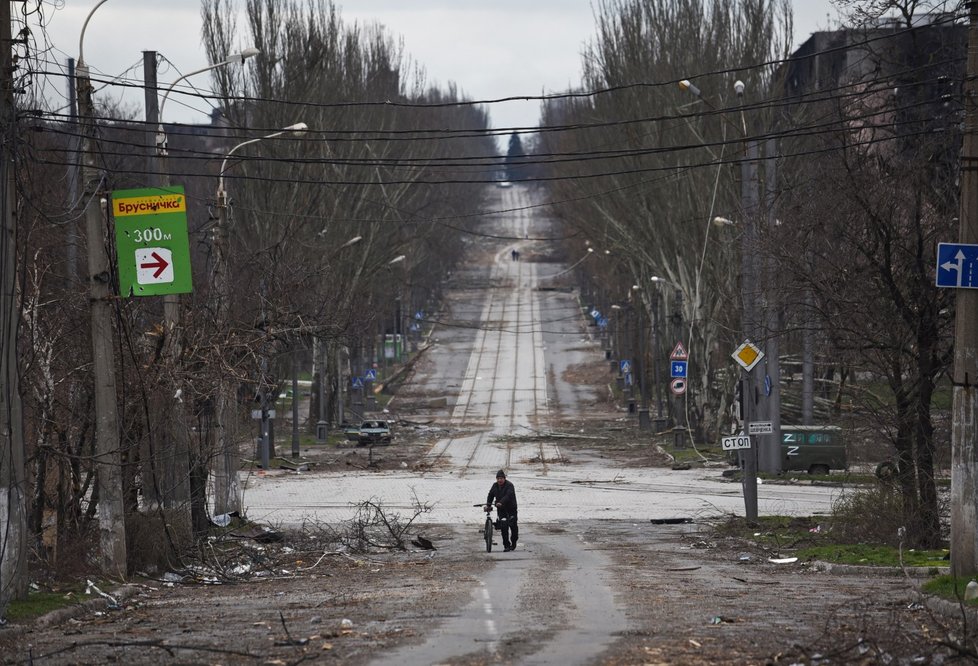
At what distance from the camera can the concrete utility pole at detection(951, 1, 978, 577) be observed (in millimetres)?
14430

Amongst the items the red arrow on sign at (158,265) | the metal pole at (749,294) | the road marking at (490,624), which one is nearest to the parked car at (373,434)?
the metal pole at (749,294)

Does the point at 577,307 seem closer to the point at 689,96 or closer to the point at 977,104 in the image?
the point at 689,96

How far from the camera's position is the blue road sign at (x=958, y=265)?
14.5 m

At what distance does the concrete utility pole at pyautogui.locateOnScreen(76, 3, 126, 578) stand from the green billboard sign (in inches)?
19.7

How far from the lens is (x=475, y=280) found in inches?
5512

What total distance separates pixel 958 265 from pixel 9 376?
33.0 feet

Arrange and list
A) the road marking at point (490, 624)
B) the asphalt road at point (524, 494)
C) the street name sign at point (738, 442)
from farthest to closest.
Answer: the street name sign at point (738, 442)
the asphalt road at point (524, 494)
the road marking at point (490, 624)

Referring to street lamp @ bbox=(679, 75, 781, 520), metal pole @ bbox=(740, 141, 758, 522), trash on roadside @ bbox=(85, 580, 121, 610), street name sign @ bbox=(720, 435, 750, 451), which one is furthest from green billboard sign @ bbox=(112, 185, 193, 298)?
street name sign @ bbox=(720, 435, 750, 451)

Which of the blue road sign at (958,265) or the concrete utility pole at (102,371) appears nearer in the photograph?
the blue road sign at (958,265)

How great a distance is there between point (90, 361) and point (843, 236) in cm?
1105

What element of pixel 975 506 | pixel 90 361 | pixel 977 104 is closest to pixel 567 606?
pixel 975 506

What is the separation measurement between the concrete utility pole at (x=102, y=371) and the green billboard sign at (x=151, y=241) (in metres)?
0.50

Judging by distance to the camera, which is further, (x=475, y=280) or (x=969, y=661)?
(x=475, y=280)

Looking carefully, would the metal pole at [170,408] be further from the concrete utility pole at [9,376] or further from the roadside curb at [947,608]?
the roadside curb at [947,608]
